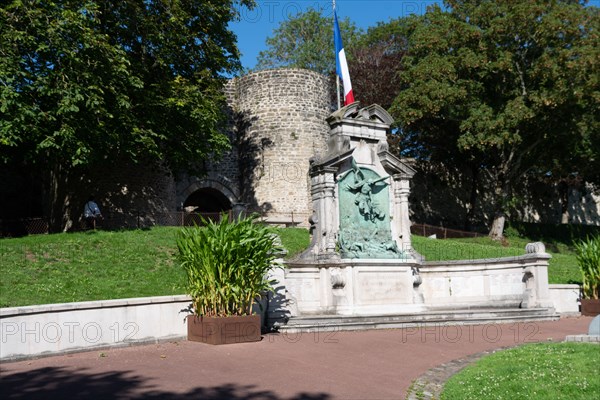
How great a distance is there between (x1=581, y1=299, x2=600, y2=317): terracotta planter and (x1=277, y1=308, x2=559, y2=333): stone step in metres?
1.00

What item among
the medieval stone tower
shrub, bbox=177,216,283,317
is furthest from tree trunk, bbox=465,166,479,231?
shrub, bbox=177,216,283,317

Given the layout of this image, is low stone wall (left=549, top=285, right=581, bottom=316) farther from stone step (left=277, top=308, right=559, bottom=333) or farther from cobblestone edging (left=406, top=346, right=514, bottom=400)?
cobblestone edging (left=406, top=346, right=514, bottom=400)

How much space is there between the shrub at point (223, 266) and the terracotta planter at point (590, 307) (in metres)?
7.40

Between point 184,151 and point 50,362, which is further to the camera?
point 184,151

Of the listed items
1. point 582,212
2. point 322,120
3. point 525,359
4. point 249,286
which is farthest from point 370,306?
point 582,212

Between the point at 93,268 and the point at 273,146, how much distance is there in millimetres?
17503

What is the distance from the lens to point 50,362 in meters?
6.89

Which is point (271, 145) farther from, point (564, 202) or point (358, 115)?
point (564, 202)

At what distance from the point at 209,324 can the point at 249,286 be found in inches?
30.7

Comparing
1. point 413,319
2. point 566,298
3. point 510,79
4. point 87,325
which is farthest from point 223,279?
point 510,79

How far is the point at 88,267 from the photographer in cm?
1334

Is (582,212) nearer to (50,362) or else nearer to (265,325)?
(265,325)

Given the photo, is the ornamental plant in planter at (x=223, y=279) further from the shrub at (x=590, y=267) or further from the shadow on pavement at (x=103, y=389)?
the shrub at (x=590, y=267)

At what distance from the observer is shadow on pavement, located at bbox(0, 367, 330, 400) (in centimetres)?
515
